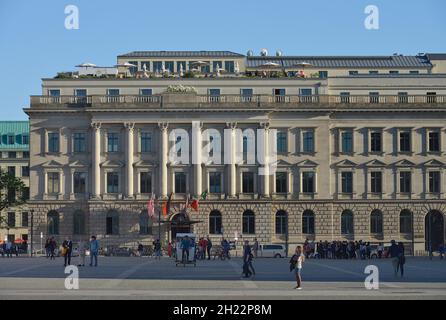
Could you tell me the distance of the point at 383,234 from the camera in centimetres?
12225

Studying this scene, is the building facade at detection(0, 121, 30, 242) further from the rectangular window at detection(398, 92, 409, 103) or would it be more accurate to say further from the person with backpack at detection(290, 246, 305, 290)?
the person with backpack at detection(290, 246, 305, 290)

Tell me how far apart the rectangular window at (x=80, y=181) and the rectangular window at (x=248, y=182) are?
16713 millimetres

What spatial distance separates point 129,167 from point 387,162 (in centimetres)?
2722

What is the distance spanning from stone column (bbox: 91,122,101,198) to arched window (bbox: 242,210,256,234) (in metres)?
15.4

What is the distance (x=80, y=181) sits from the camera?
123m

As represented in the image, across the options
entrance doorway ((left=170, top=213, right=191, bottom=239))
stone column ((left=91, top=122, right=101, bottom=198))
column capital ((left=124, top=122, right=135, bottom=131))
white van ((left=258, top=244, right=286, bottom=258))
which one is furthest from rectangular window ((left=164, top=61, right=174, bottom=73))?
white van ((left=258, top=244, right=286, bottom=258))

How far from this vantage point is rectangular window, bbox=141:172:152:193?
122m

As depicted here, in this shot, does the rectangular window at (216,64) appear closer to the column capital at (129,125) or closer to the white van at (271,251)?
the column capital at (129,125)

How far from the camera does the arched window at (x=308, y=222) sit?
122 m

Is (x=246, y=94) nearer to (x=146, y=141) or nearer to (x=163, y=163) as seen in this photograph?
(x=163, y=163)

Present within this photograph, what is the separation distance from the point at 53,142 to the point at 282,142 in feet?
79.3

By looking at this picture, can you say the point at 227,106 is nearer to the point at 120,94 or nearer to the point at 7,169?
the point at 120,94

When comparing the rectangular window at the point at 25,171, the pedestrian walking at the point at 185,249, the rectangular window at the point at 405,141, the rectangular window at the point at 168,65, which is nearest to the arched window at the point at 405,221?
the rectangular window at the point at 405,141
